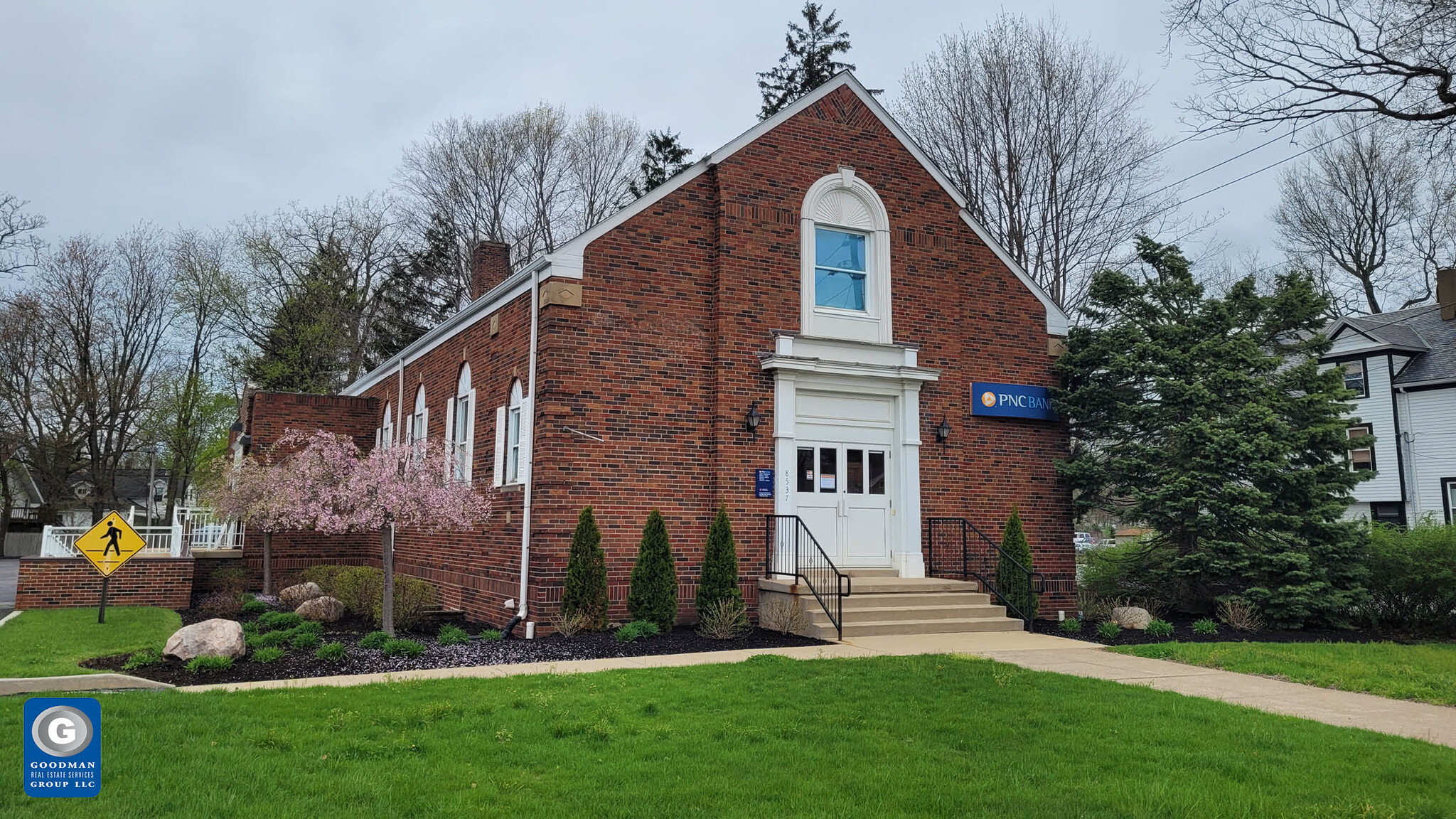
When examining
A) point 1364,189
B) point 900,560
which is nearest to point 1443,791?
point 900,560

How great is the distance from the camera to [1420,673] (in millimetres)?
9172

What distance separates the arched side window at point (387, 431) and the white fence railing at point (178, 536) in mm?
3468

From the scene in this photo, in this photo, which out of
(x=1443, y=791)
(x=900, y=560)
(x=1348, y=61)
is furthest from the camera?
(x=900, y=560)

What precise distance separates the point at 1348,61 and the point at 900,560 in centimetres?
805

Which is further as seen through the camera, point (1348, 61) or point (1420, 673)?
point (1348, 61)

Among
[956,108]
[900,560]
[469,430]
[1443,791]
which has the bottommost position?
[1443,791]

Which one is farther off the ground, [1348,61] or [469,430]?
[1348,61]

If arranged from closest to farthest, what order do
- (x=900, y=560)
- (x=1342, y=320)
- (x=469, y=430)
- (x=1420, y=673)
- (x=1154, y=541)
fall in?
1. (x=1420, y=673)
2. (x=900, y=560)
3. (x=1154, y=541)
4. (x=469, y=430)
5. (x=1342, y=320)

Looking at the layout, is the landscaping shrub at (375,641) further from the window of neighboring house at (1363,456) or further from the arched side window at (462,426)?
the window of neighboring house at (1363,456)

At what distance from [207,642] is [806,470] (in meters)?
7.74

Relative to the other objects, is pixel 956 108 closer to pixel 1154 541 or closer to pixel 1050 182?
pixel 1050 182

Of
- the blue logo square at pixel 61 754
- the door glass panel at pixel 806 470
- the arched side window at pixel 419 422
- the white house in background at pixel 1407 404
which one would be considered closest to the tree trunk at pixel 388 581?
the door glass panel at pixel 806 470

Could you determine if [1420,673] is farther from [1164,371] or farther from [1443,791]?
[1164,371]

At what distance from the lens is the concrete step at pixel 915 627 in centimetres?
1179
